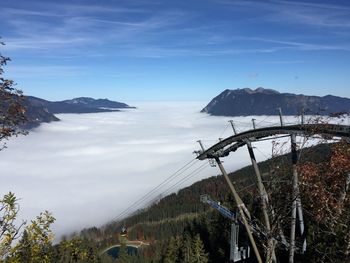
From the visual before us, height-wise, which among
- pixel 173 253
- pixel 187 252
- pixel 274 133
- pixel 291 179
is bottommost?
pixel 173 253

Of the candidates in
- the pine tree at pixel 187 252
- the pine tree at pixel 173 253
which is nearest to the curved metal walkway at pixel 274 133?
the pine tree at pixel 187 252

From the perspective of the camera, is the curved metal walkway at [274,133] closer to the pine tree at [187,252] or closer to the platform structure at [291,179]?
the platform structure at [291,179]

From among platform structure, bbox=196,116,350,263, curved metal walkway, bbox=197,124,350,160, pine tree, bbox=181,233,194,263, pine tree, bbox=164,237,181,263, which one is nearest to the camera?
platform structure, bbox=196,116,350,263

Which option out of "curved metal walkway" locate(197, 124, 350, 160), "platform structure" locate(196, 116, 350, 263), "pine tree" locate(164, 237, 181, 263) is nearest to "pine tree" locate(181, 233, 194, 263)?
"pine tree" locate(164, 237, 181, 263)

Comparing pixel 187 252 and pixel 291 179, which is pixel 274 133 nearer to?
pixel 291 179

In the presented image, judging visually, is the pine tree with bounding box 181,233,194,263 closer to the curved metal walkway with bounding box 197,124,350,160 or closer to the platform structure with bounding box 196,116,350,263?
the curved metal walkway with bounding box 197,124,350,160

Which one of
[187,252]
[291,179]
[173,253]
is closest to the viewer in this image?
[291,179]

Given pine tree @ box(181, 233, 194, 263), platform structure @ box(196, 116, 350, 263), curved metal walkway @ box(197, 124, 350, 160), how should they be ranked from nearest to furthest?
platform structure @ box(196, 116, 350, 263) → curved metal walkway @ box(197, 124, 350, 160) → pine tree @ box(181, 233, 194, 263)

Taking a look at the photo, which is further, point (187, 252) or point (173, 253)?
point (173, 253)

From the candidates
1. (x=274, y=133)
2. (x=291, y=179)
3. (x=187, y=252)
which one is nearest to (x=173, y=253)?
(x=187, y=252)

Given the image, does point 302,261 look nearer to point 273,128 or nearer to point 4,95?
point 273,128

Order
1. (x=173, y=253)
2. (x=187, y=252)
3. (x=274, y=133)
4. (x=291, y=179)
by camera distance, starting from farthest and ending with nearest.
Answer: (x=173, y=253), (x=187, y=252), (x=274, y=133), (x=291, y=179)
